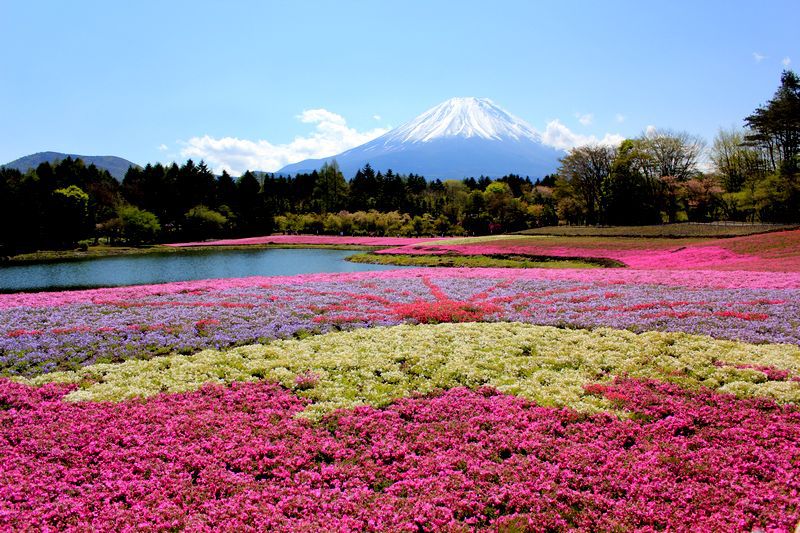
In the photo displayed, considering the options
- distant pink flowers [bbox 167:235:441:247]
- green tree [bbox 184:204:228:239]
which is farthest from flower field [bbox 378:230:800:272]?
green tree [bbox 184:204:228:239]

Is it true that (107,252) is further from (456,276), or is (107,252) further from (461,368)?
(461,368)

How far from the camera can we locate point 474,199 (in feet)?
343

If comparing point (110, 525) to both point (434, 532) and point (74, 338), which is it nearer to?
point (434, 532)

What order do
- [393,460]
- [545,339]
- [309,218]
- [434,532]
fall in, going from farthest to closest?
[309,218]
[545,339]
[393,460]
[434,532]

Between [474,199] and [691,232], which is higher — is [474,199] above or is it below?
above

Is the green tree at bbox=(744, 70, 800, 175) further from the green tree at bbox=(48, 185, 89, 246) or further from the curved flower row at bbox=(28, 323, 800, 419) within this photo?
the green tree at bbox=(48, 185, 89, 246)

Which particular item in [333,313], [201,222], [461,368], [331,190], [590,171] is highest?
[331,190]

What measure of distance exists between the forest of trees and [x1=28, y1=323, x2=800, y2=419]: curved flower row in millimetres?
62639

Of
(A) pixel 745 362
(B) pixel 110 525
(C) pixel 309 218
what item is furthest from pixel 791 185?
(C) pixel 309 218

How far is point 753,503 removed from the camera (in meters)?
6.82

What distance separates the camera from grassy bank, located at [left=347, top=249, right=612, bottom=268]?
42.4 metres

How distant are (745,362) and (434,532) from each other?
10259mm

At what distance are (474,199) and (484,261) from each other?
6031cm

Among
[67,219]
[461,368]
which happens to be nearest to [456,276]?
[461,368]
